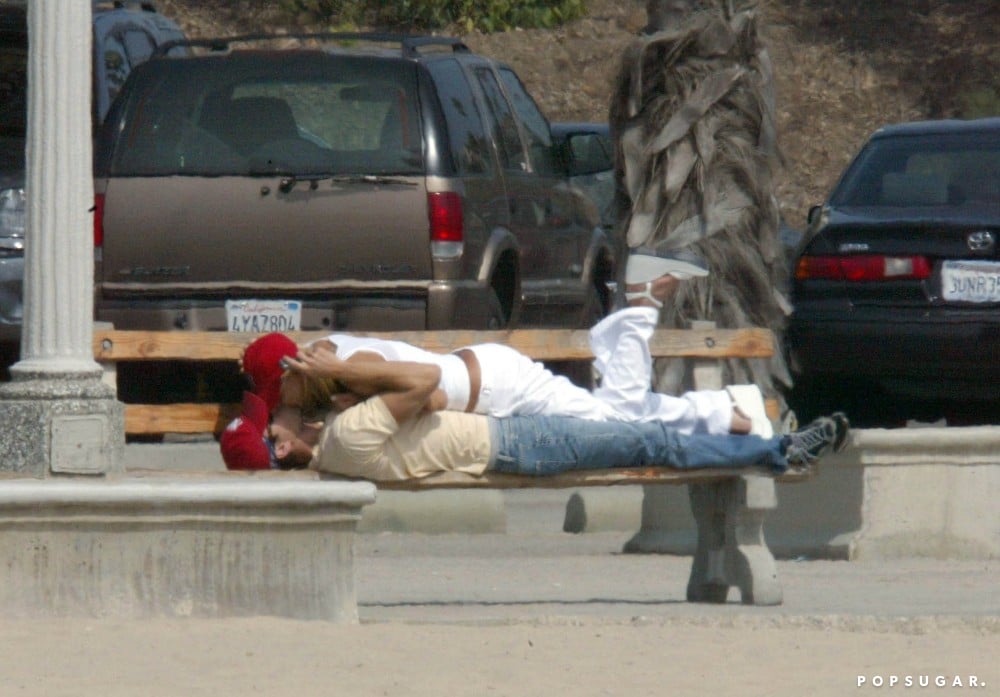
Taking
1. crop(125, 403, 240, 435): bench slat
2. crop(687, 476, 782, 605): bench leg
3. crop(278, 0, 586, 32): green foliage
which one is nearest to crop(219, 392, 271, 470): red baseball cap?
crop(125, 403, 240, 435): bench slat

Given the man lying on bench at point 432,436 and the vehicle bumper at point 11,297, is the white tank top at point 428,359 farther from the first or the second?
the vehicle bumper at point 11,297

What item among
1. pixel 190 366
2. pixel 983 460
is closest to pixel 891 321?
pixel 983 460

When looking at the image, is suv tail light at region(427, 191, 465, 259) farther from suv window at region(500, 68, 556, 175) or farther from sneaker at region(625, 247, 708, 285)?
sneaker at region(625, 247, 708, 285)

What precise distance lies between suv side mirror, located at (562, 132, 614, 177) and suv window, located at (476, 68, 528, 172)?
1.43ft

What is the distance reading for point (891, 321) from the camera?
378 inches

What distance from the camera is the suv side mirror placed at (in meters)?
11.1

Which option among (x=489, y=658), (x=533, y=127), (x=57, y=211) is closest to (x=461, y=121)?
(x=533, y=127)

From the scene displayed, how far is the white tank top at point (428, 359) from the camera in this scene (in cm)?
642

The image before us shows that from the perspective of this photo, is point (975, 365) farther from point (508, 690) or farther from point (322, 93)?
point (508, 690)

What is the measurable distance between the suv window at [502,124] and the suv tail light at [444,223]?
99 cm

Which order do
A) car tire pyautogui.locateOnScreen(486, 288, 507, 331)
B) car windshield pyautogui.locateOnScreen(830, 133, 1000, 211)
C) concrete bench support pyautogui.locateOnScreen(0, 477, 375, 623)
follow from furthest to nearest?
1. car windshield pyautogui.locateOnScreen(830, 133, 1000, 211)
2. car tire pyautogui.locateOnScreen(486, 288, 507, 331)
3. concrete bench support pyautogui.locateOnScreen(0, 477, 375, 623)

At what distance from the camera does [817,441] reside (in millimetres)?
6586

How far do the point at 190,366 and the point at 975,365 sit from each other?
3611 millimetres

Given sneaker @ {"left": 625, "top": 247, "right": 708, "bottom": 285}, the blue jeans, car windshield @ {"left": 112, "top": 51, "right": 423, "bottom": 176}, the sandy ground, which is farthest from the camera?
car windshield @ {"left": 112, "top": 51, "right": 423, "bottom": 176}
